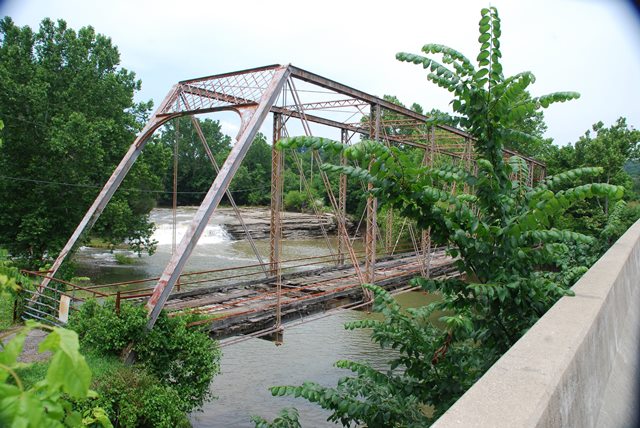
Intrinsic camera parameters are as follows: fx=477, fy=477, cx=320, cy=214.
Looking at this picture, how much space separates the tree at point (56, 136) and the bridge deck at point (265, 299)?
23.6ft

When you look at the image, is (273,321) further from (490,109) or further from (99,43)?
(99,43)

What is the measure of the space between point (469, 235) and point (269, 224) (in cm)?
3549

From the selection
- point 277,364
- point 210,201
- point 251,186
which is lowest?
point 277,364

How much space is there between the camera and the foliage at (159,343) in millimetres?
6809

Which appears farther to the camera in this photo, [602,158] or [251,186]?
[251,186]

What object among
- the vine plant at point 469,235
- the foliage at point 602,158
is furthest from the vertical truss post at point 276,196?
the foliage at point 602,158

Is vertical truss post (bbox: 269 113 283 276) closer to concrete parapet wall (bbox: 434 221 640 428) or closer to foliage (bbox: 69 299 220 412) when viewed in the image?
foliage (bbox: 69 299 220 412)

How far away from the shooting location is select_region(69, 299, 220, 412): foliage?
681 cm

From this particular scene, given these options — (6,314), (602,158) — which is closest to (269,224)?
(602,158)

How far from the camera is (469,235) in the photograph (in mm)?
3754

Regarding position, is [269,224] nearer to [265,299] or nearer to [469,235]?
[265,299]

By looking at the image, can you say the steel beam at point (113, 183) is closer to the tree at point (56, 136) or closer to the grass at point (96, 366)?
the grass at point (96, 366)

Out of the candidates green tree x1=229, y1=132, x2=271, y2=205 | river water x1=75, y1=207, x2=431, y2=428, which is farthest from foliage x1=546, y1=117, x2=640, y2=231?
green tree x1=229, y1=132, x2=271, y2=205

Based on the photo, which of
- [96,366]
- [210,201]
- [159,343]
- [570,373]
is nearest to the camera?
[570,373]
